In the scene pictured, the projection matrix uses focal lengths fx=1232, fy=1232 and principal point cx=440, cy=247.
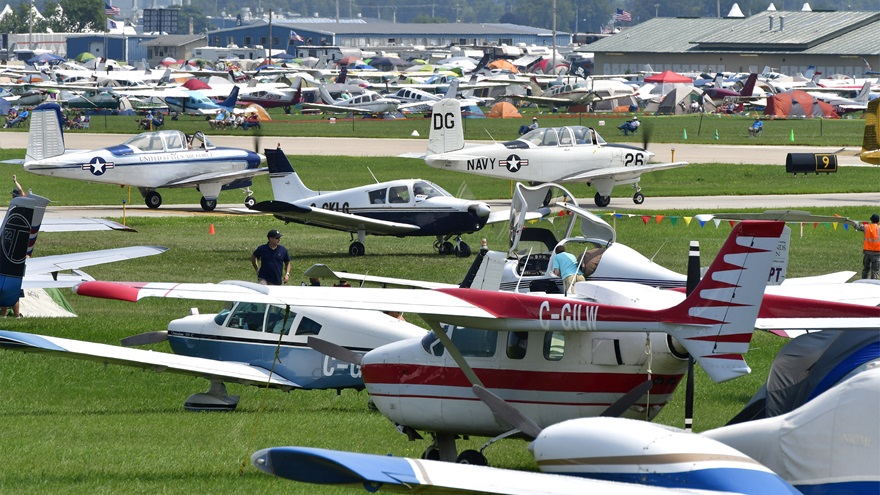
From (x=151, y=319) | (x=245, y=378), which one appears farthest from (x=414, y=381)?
(x=151, y=319)

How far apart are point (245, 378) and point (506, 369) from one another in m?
4.33

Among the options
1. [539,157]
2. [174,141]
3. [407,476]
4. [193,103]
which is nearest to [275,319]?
[407,476]

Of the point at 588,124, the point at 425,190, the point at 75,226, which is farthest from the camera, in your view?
the point at 588,124

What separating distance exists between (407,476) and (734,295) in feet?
11.3

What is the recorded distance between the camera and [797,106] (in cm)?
8450

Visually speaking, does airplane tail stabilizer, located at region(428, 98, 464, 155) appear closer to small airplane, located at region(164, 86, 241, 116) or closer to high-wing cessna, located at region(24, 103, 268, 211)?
high-wing cessna, located at region(24, 103, 268, 211)

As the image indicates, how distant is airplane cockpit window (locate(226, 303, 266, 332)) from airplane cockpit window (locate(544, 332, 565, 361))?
16.5ft

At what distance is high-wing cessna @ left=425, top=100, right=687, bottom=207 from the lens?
3581 cm

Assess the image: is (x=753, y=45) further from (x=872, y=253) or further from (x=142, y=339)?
(x=142, y=339)

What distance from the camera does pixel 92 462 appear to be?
11.5m

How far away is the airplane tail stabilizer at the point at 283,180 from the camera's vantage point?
2789 centimetres

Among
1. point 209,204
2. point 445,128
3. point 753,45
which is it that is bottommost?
point 209,204

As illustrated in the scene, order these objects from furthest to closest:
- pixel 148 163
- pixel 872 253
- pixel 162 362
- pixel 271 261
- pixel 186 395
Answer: pixel 148 163 → pixel 872 253 → pixel 271 261 → pixel 186 395 → pixel 162 362

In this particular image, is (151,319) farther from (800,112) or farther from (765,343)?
(800,112)
